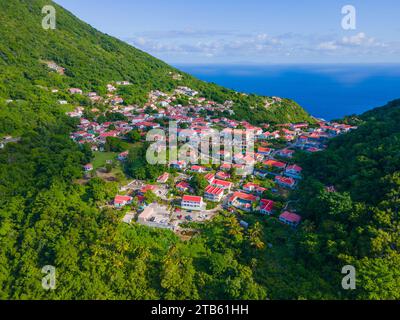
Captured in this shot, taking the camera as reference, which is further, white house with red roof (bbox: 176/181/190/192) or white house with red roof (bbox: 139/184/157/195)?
white house with red roof (bbox: 176/181/190/192)

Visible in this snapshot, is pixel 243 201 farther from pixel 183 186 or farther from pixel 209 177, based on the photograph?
pixel 183 186

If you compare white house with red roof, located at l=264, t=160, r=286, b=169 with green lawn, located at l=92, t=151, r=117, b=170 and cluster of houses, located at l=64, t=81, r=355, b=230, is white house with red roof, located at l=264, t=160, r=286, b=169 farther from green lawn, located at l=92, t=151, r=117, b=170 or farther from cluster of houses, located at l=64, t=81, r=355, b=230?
green lawn, located at l=92, t=151, r=117, b=170

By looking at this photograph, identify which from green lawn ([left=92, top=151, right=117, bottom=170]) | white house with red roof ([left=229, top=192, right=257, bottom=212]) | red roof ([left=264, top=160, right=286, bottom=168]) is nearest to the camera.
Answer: white house with red roof ([left=229, top=192, right=257, bottom=212])

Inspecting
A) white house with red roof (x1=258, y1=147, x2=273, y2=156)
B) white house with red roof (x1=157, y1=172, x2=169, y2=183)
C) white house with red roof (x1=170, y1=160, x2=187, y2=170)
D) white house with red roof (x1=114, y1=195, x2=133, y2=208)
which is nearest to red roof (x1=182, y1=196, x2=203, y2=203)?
white house with red roof (x1=157, y1=172, x2=169, y2=183)

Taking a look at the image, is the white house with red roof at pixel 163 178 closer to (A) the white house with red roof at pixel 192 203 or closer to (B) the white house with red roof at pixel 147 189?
(B) the white house with red roof at pixel 147 189

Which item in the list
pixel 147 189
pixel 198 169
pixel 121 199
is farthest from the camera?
pixel 198 169

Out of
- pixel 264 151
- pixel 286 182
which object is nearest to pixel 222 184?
pixel 286 182

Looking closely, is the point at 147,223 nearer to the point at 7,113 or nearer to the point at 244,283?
the point at 244,283
